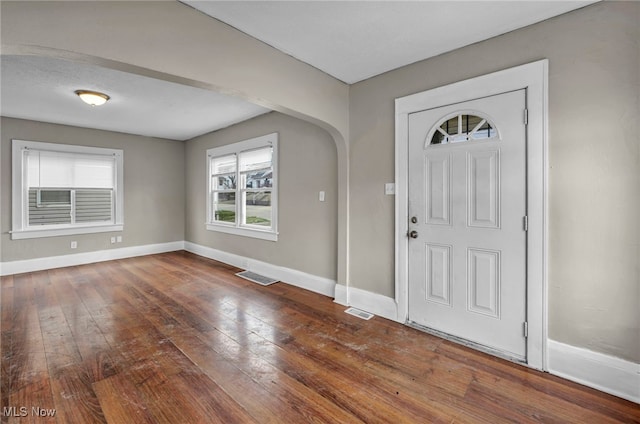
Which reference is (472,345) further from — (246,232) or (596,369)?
(246,232)

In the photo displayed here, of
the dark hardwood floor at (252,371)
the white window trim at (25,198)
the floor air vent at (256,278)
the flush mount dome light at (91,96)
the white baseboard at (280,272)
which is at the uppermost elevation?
the flush mount dome light at (91,96)

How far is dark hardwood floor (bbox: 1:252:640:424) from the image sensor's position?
5.49ft

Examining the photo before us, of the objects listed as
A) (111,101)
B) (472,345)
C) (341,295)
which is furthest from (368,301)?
(111,101)

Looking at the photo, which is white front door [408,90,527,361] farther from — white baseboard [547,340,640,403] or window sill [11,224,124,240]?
window sill [11,224,124,240]

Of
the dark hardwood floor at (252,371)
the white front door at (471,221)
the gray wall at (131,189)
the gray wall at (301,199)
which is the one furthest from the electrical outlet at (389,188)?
the gray wall at (131,189)

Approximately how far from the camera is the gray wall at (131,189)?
4.54 m

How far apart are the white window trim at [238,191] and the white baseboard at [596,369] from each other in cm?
340

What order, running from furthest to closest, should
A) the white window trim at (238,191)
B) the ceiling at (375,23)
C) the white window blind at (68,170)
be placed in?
the white window blind at (68,170), the white window trim at (238,191), the ceiling at (375,23)

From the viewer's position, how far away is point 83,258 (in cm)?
523

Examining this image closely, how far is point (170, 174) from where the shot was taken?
632 centimetres

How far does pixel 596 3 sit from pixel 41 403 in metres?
4.44

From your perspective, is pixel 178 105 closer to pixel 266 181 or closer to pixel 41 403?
pixel 266 181

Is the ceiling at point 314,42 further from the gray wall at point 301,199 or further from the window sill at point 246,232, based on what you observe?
the window sill at point 246,232

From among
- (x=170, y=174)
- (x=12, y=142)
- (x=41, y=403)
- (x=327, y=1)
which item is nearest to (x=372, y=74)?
(x=327, y=1)
